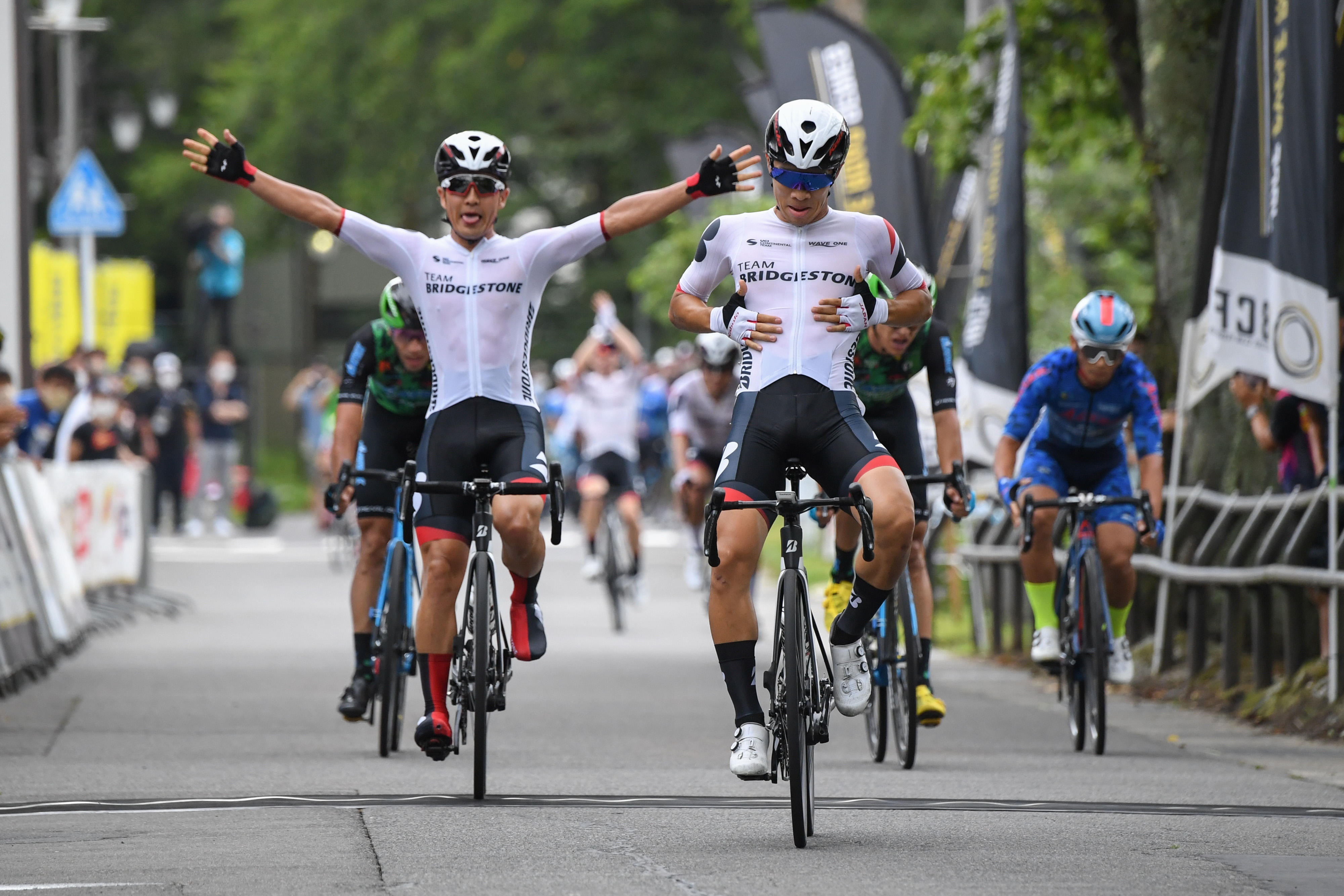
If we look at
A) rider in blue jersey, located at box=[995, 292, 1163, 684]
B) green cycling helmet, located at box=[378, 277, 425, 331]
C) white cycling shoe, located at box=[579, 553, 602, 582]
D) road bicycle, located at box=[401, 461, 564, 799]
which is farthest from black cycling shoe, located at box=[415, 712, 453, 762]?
white cycling shoe, located at box=[579, 553, 602, 582]

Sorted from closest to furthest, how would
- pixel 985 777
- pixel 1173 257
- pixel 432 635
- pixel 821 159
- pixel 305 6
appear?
1. pixel 821 159
2. pixel 432 635
3. pixel 985 777
4. pixel 1173 257
5. pixel 305 6

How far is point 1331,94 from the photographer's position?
11.0m

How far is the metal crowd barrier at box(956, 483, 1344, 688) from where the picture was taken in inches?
445

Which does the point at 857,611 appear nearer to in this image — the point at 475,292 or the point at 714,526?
the point at 714,526

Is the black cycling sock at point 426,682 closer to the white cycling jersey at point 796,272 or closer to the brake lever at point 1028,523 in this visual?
the white cycling jersey at point 796,272

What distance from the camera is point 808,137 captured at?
7648mm

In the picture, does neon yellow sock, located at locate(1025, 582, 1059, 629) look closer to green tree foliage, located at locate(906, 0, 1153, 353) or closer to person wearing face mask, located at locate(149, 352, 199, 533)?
green tree foliage, located at locate(906, 0, 1153, 353)

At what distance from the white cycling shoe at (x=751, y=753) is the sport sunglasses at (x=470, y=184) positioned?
257 cm

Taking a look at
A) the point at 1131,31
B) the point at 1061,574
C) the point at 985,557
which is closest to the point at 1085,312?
the point at 1061,574

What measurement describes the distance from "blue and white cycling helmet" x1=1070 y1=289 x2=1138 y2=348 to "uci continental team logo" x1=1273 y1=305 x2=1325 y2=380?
0.91 meters

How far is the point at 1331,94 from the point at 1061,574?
258 cm

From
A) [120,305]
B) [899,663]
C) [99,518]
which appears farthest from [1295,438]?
[120,305]

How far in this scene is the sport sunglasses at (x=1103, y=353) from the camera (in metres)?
10.7

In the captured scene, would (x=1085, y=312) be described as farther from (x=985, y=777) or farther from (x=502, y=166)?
(x=502, y=166)
